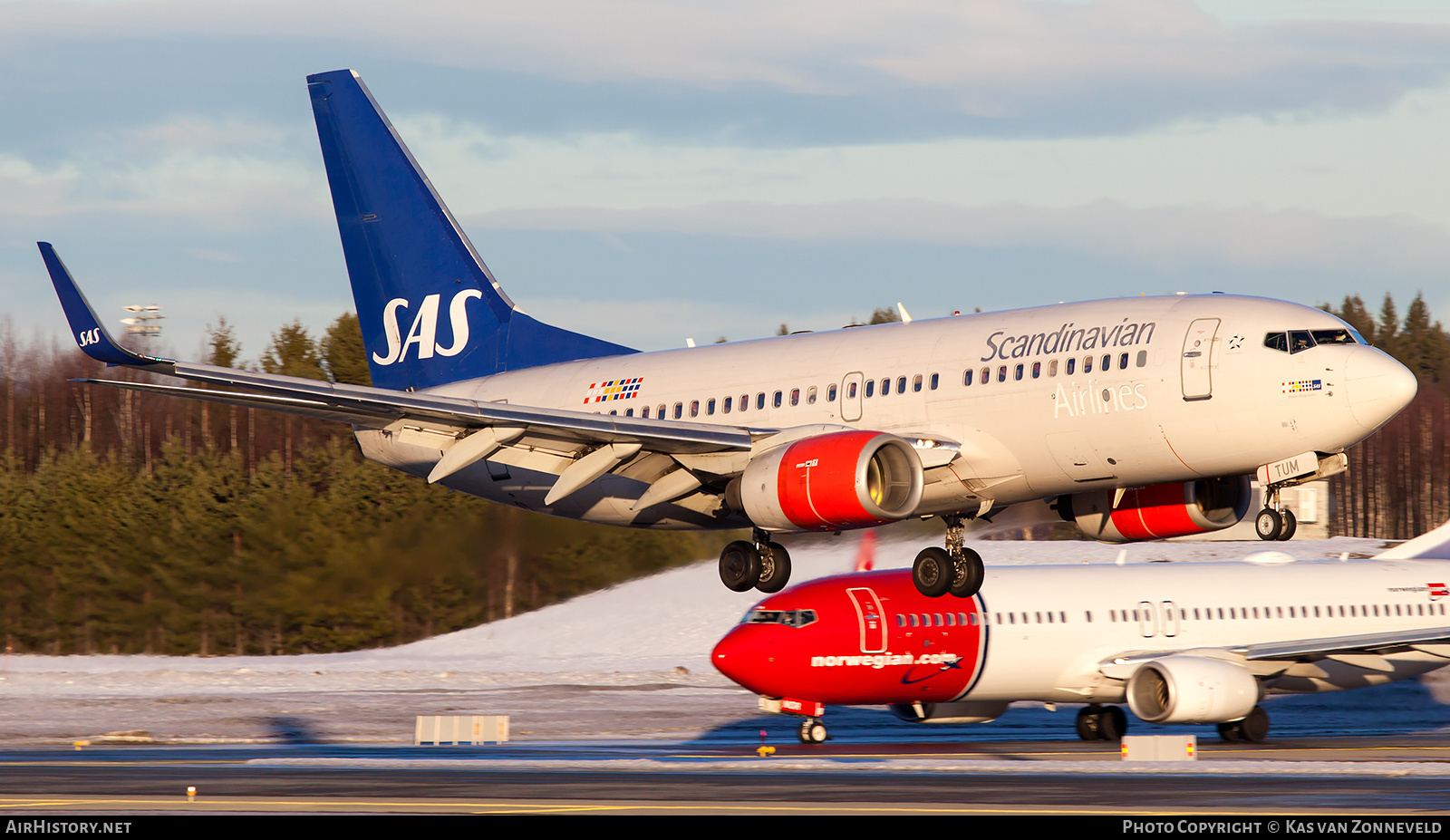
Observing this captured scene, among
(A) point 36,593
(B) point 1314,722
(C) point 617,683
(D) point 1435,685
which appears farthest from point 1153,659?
(A) point 36,593

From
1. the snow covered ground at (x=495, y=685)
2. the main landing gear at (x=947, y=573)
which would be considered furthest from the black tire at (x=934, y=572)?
the snow covered ground at (x=495, y=685)

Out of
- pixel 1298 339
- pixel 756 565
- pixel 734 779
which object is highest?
pixel 1298 339

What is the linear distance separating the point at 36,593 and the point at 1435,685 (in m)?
57.5

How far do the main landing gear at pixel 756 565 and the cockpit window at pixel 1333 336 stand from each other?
1035 centimetres

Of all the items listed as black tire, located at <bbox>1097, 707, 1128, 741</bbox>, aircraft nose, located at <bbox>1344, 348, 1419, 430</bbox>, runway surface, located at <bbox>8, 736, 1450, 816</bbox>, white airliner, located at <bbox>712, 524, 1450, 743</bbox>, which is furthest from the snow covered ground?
aircraft nose, located at <bbox>1344, 348, 1419, 430</bbox>

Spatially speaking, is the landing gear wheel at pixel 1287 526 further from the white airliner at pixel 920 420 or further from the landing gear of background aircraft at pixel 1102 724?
the landing gear of background aircraft at pixel 1102 724

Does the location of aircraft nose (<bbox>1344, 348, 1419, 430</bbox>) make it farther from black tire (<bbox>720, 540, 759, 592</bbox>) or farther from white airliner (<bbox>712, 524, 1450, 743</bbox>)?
white airliner (<bbox>712, 524, 1450, 743</bbox>)

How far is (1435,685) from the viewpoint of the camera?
69062 mm

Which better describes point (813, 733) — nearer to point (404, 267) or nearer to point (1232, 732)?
point (1232, 732)

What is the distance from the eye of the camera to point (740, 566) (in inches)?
1262

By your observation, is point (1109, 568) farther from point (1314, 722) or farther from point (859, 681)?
point (1314, 722)

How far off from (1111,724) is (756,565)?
26139 millimetres

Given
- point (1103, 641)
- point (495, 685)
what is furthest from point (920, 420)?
point (495, 685)

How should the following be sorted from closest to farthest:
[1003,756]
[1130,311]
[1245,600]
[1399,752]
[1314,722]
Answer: [1130,311] → [1003,756] → [1399,752] → [1245,600] → [1314,722]
